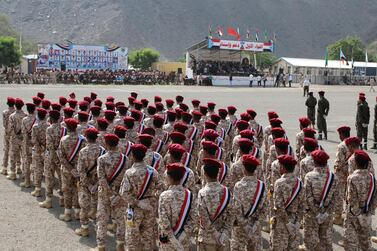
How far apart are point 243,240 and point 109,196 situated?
218 cm

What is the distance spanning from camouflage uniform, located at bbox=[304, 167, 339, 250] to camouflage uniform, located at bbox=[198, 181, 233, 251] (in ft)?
4.61

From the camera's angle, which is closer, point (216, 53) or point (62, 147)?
point (62, 147)

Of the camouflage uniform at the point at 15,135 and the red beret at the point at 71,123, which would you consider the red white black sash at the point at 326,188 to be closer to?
the red beret at the point at 71,123

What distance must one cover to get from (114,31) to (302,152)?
365ft

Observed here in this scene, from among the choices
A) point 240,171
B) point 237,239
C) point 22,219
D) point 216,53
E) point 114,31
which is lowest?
point 22,219

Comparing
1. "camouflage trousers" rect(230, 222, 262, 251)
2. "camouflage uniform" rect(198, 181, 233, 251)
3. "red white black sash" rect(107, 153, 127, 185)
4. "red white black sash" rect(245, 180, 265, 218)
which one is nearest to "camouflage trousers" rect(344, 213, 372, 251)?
"camouflage trousers" rect(230, 222, 262, 251)

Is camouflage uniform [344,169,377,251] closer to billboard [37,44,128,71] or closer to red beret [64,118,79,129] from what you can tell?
red beret [64,118,79,129]

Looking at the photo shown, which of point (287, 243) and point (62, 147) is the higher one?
point (62, 147)

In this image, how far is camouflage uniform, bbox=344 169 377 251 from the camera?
22.0 ft

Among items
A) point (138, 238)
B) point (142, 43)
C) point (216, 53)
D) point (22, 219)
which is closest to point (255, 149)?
point (138, 238)

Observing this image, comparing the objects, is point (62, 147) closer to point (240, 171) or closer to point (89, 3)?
point (240, 171)

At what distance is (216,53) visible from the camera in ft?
191

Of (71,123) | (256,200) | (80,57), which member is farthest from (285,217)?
(80,57)

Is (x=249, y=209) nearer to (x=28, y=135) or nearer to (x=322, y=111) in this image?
(x=28, y=135)
